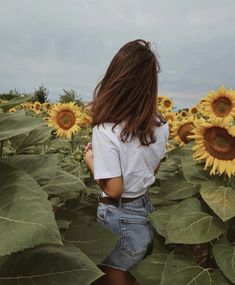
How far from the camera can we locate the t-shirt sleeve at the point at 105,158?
7.55ft

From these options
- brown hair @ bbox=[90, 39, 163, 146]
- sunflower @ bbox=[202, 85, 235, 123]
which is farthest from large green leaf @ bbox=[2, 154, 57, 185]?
sunflower @ bbox=[202, 85, 235, 123]

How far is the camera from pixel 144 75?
2.47 metres

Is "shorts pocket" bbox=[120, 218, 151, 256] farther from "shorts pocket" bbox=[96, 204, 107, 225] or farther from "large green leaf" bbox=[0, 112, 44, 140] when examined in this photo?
"large green leaf" bbox=[0, 112, 44, 140]

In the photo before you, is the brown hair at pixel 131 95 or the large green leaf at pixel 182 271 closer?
the large green leaf at pixel 182 271

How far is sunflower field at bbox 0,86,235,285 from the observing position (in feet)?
4.25

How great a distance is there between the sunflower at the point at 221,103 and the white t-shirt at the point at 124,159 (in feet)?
3.29

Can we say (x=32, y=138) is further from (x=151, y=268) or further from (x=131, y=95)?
(x=151, y=268)

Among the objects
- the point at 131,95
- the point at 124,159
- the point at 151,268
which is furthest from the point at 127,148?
the point at 151,268

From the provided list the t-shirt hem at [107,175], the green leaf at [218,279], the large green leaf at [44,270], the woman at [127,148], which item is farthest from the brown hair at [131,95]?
the large green leaf at [44,270]

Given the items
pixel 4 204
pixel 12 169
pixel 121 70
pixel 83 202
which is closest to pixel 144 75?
pixel 121 70

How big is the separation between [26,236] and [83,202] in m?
1.88

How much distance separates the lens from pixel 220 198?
93.1 inches

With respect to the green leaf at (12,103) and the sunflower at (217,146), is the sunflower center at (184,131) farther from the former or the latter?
the green leaf at (12,103)

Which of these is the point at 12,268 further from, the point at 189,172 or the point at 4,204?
the point at 189,172
